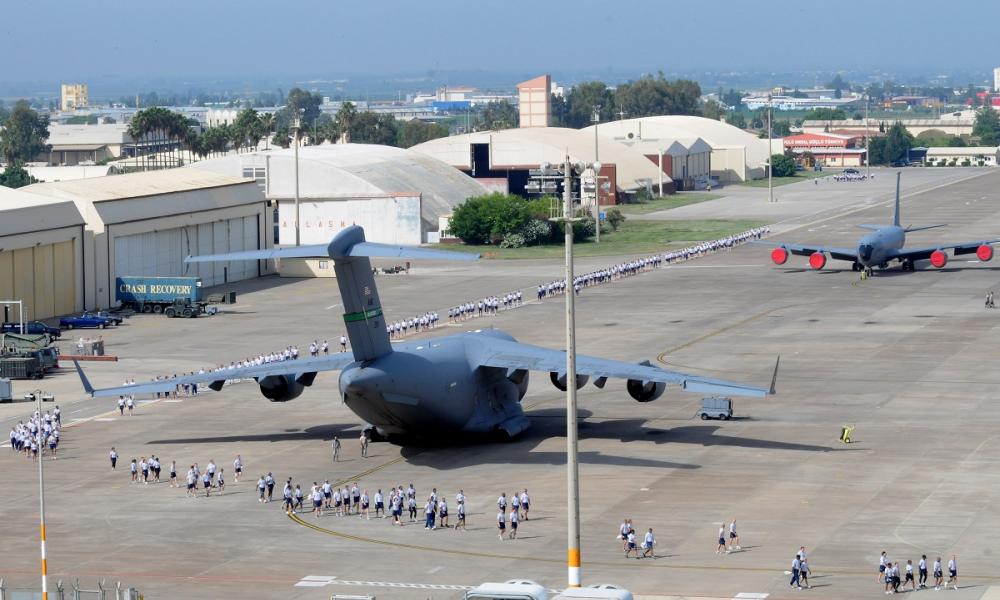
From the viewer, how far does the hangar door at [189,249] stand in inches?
4781

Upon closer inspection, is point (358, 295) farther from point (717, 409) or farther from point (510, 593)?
point (510, 593)

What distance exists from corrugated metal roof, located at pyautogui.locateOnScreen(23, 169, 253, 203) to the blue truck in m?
6.94

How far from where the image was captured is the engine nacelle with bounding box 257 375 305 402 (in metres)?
66.8

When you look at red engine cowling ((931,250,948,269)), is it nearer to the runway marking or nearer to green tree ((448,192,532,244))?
the runway marking

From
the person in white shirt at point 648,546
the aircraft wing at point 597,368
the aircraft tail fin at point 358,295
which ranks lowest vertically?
the person in white shirt at point 648,546

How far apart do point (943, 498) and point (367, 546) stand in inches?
778

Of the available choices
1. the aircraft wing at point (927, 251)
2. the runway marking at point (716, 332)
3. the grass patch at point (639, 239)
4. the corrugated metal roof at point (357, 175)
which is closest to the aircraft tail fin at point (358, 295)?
the runway marking at point (716, 332)

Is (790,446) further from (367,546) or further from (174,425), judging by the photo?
(174,425)

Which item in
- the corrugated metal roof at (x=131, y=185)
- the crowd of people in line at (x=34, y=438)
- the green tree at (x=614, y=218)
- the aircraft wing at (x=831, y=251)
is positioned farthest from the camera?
the green tree at (x=614, y=218)

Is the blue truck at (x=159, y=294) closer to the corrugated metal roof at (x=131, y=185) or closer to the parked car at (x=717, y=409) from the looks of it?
the corrugated metal roof at (x=131, y=185)

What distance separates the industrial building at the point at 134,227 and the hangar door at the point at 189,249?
8cm

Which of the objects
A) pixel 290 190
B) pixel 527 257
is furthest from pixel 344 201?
pixel 527 257

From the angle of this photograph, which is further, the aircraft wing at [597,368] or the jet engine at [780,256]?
the jet engine at [780,256]

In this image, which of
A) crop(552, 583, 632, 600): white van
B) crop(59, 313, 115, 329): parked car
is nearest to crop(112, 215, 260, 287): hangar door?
crop(59, 313, 115, 329): parked car
